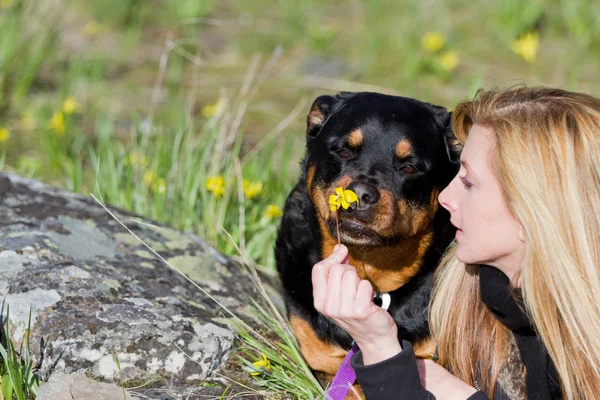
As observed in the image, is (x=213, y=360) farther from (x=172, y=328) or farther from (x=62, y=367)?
(x=62, y=367)

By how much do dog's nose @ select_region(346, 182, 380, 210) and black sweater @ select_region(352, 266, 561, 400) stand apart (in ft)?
1.42

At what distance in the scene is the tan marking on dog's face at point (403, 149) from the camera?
2850 millimetres

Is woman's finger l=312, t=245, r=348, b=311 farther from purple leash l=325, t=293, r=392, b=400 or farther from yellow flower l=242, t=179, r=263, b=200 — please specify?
yellow flower l=242, t=179, r=263, b=200

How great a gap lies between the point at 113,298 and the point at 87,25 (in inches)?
192

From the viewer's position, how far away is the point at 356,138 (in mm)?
2887

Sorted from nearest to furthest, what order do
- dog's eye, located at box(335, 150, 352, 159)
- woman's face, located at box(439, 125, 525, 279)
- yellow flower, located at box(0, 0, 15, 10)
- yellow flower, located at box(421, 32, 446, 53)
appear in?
woman's face, located at box(439, 125, 525, 279), dog's eye, located at box(335, 150, 352, 159), yellow flower, located at box(0, 0, 15, 10), yellow flower, located at box(421, 32, 446, 53)

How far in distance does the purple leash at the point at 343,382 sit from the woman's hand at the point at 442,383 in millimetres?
255

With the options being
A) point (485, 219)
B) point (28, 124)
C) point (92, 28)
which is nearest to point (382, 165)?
point (485, 219)

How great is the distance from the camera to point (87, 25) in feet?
23.5

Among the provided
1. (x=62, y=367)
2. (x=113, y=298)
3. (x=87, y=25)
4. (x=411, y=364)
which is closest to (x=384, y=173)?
(x=411, y=364)

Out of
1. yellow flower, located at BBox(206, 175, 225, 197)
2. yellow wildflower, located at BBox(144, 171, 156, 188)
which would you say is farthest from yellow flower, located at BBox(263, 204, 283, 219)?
yellow wildflower, located at BBox(144, 171, 156, 188)

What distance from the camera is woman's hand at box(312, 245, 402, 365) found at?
2.19 meters

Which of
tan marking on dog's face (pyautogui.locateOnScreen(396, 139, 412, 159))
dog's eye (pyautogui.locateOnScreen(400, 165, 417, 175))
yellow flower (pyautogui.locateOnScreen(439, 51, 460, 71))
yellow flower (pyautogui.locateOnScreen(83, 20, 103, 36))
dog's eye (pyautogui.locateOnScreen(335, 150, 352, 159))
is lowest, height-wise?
yellow flower (pyautogui.locateOnScreen(83, 20, 103, 36))

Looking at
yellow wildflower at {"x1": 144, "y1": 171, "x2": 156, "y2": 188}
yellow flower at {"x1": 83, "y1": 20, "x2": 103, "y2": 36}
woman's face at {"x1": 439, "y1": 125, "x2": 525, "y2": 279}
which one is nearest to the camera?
woman's face at {"x1": 439, "y1": 125, "x2": 525, "y2": 279}
